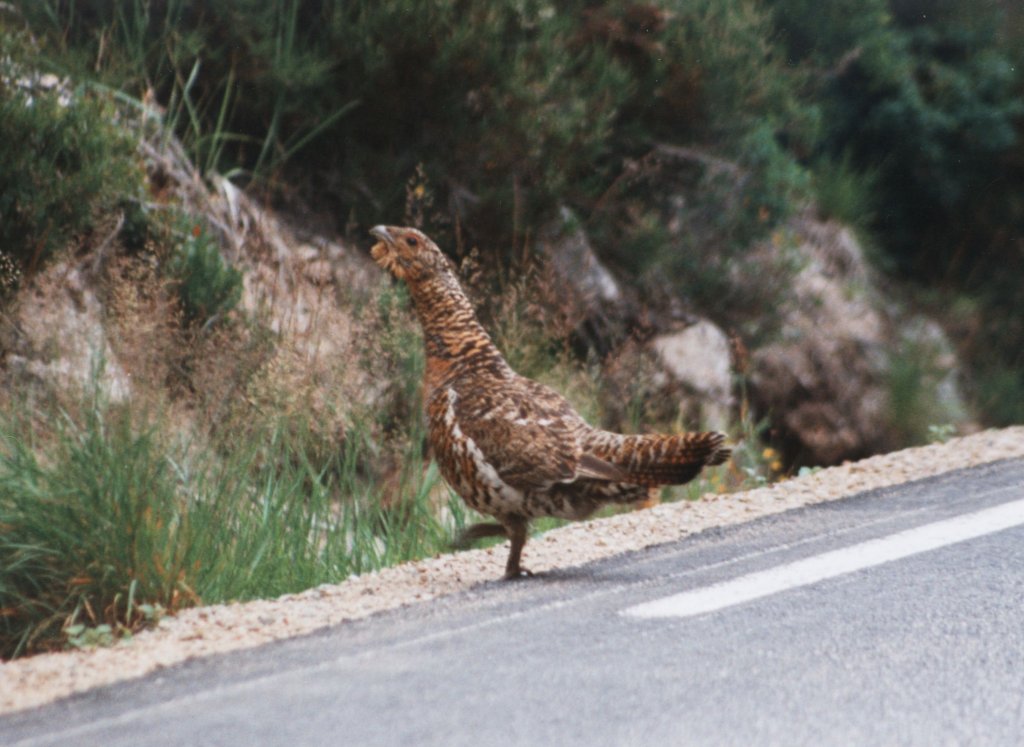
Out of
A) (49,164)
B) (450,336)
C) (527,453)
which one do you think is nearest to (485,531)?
(527,453)

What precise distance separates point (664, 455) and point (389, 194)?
17.8 feet

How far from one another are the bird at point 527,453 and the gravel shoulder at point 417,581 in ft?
1.09

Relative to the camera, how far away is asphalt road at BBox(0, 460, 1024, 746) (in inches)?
126

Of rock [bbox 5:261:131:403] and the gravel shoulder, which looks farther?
rock [bbox 5:261:131:403]

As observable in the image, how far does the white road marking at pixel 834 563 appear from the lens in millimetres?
4293

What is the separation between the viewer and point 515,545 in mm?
4832

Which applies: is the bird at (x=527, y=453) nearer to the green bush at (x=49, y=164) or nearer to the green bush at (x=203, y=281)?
the green bush at (x=203, y=281)

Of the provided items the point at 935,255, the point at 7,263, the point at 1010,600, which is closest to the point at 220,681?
the point at 1010,600

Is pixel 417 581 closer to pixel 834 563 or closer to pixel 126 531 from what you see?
pixel 126 531

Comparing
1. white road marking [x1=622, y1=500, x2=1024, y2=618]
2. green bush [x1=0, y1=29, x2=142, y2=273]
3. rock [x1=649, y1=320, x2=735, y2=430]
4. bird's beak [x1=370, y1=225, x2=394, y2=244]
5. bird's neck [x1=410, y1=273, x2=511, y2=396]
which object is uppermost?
green bush [x1=0, y1=29, x2=142, y2=273]

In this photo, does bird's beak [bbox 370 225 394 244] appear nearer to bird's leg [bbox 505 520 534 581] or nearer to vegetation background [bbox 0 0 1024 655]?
vegetation background [bbox 0 0 1024 655]

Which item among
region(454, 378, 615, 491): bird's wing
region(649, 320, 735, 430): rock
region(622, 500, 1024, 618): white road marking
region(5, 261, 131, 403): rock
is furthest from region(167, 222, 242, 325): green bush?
region(622, 500, 1024, 618): white road marking

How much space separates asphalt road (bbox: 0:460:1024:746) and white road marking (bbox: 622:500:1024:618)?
16mm

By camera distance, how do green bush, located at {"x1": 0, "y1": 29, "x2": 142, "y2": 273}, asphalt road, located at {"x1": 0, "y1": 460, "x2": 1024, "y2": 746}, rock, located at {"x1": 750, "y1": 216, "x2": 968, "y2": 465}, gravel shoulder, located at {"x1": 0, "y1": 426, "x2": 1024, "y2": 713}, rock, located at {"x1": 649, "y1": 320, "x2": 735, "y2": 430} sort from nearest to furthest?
1. asphalt road, located at {"x1": 0, "y1": 460, "x2": 1024, "y2": 746}
2. gravel shoulder, located at {"x1": 0, "y1": 426, "x2": 1024, "y2": 713}
3. green bush, located at {"x1": 0, "y1": 29, "x2": 142, "y2": 273}
4. rock, located at {"x1": 649, "y1": 320, "x2": 735, "y2": 430}
5. rock, located at {"x1": 750, "y1": 216, "x2": 968, "y2": 465}
